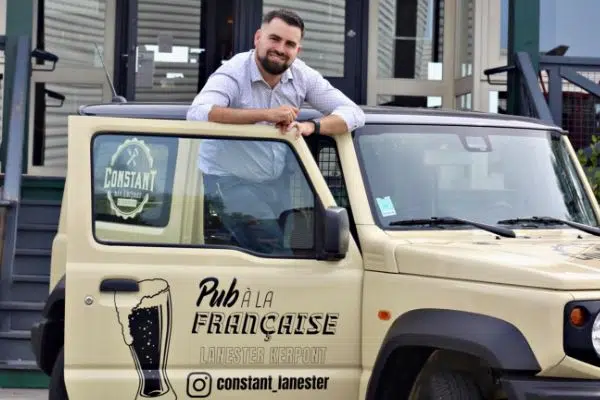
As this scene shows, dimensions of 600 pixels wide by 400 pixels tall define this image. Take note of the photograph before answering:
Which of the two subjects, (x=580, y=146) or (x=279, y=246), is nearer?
(x=279, y=246)

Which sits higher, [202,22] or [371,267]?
[202,22]

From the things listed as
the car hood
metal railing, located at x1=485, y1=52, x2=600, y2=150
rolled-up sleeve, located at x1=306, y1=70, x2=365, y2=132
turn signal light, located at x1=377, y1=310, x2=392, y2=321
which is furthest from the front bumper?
metal railing, located at x1=485, y1=52, x2=600, y2=150

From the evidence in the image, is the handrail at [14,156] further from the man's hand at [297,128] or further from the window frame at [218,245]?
the man's hand at [297,128]

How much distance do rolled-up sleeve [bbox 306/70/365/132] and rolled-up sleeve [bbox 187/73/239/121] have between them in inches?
14.3

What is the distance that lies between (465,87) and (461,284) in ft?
22.9

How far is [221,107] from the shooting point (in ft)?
14.6

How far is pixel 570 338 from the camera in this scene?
11.5 feet

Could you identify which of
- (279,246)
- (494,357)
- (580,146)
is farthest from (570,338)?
(580,146)

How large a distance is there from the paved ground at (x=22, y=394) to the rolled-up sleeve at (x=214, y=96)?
2.87 meters

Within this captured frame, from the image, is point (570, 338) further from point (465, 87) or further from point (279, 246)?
point (465, 87)

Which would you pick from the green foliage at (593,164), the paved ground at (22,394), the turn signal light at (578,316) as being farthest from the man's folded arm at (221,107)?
the green foliage at (593,164)

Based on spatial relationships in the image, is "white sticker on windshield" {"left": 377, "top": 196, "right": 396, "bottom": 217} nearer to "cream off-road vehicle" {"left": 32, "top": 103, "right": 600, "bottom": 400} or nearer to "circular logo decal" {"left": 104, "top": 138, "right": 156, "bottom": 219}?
"cream off-road vehicle" {"left": 32, "top": 103, "right": 600, "bottom": 400}

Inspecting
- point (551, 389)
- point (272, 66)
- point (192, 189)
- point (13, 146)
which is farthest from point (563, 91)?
point (551, 389)

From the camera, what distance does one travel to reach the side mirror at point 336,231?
13.2 ft
